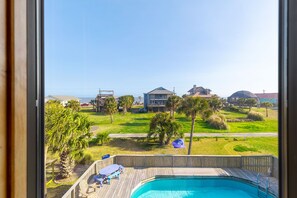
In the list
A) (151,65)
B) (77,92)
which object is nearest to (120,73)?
(151,65)

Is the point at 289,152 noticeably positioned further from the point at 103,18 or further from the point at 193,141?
the point at 103,18

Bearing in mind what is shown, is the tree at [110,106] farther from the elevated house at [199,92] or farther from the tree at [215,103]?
the tree at [215,103]

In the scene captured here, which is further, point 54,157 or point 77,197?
point 77,197

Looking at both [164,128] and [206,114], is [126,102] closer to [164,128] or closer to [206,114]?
[164,128]

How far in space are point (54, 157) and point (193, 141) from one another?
3.37ft

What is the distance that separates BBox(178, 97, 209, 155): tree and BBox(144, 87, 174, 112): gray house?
0.14 metres

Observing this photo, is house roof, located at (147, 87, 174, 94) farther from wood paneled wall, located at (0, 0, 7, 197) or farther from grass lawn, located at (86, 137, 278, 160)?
wood paneled wall, located at (0, 0, 7, 197)

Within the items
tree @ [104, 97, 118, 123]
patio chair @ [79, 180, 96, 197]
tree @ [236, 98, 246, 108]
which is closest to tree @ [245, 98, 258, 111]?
tree @ [236, 98, 246, 108]

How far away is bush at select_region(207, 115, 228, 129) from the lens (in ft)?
4.44

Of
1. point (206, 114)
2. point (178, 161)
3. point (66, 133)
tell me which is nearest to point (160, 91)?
point (206, 114)

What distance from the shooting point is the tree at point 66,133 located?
36.3 inches

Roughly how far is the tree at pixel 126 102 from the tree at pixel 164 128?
8.7 inches

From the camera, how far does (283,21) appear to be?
0.64m

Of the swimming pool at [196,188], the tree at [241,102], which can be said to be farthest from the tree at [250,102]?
the swimming pool at [196,188]
